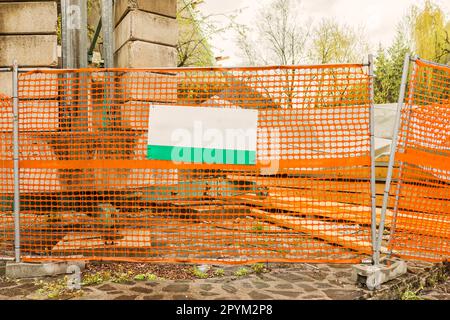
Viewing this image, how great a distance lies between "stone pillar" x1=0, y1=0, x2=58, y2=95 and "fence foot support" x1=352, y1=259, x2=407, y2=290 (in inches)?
275

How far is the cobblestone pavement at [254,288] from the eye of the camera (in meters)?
3.95

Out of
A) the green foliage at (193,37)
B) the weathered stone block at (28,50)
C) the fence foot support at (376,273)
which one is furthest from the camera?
the green foliage at (193,37)

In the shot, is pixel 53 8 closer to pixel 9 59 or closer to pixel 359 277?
pixel 9 59

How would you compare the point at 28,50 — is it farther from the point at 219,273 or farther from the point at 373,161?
the point at 373,161

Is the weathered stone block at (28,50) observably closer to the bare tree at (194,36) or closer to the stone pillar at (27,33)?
the stone pillar at (27,33)

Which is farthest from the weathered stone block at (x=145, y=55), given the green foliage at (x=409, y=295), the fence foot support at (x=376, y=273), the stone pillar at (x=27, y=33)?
the green foliage at (x=409, y=295)

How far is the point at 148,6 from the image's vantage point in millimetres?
8703

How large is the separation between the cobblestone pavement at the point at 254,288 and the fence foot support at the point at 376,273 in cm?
7

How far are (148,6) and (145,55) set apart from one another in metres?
1.06

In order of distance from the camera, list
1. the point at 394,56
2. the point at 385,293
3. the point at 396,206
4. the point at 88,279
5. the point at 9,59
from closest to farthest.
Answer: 1. the point at 385,293
2. the point at 88,279
3. the point at 396,206
4. the point at 9,59
5. the point at 394,56

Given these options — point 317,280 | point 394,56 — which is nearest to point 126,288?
point 317,280

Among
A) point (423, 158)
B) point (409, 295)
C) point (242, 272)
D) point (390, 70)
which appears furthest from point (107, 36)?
point (390, 70)

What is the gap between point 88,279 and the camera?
4305mm

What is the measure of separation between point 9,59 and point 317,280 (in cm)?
722
